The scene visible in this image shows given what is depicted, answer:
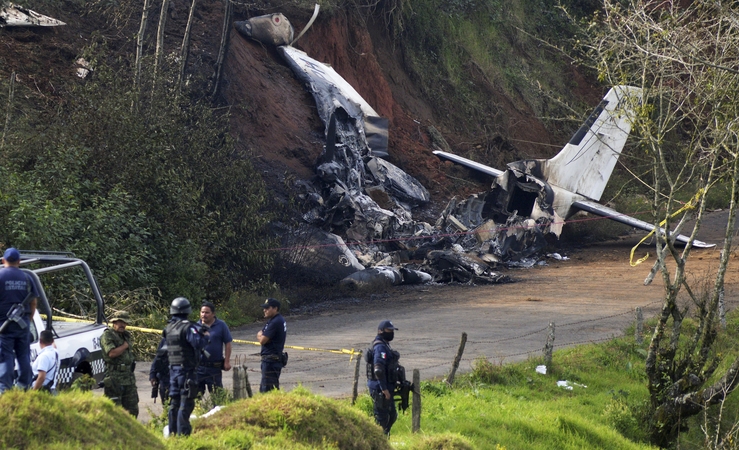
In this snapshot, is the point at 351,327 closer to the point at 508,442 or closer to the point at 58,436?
the point at 508,442

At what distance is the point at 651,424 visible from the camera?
1253cm

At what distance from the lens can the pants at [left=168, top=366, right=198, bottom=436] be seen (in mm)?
7195

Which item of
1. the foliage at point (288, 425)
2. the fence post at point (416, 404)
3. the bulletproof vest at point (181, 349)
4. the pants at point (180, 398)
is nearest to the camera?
the foliage at point (288, 425)

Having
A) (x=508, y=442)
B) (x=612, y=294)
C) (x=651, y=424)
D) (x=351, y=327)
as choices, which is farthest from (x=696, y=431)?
(x=612, y=294)

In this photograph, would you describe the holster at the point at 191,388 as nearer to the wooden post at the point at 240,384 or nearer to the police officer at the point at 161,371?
the police officer at the point at 161,371

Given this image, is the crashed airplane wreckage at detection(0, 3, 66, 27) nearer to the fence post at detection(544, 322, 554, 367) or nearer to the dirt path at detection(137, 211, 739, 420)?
the dirt path at detection(137, 211, 739, 420)

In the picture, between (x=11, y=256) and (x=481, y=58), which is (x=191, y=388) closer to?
(x=11, y=256)

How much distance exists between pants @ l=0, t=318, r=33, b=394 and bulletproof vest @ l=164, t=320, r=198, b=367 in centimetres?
139

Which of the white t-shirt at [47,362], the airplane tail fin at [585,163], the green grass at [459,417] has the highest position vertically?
the airplane tail fin at [585,163]

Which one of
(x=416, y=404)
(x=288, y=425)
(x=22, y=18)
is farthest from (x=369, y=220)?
(x=288, y=425)

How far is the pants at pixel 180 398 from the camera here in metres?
7.20

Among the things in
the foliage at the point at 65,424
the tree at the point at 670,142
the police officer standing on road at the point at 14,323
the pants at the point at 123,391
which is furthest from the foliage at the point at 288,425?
the tree at the point at 670,142

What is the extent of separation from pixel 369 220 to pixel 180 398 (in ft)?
56.0

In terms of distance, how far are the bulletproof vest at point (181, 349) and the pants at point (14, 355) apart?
139 cm
